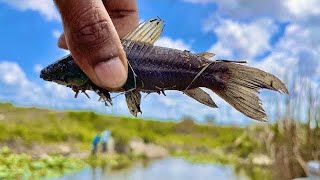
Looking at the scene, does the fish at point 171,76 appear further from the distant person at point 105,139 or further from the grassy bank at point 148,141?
the distant person at point 105,139

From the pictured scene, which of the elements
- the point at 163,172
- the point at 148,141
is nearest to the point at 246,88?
the point at 163,172

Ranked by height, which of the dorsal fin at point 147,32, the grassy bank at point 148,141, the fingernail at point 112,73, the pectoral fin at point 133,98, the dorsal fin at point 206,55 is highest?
the grassy bank at point 148,141

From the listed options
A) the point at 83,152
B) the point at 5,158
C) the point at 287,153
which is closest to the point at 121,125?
the point at 83,152

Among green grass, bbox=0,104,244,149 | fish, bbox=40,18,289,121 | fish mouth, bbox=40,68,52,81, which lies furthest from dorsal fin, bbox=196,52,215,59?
green grass, bbox=0,104,244,149

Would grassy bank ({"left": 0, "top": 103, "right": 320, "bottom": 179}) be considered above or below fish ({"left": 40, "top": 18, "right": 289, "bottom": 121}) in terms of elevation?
above

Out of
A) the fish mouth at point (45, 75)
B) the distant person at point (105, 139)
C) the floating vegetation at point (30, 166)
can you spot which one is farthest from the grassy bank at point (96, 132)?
the fish mouth at point (45, 75)

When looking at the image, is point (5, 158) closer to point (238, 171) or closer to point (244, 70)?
point (238, 171)

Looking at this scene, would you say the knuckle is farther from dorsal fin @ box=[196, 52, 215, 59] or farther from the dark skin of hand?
dorsal fin @ box=[196, 52, 215, 59]
